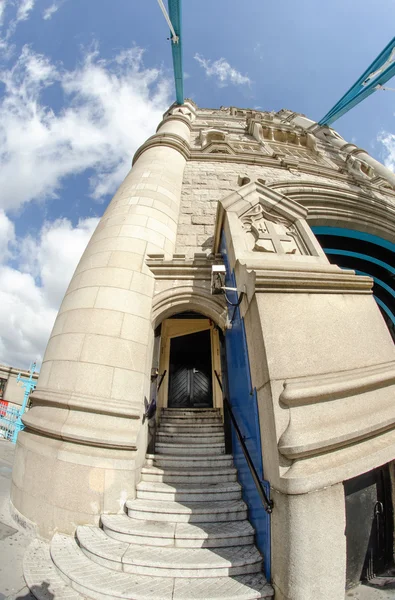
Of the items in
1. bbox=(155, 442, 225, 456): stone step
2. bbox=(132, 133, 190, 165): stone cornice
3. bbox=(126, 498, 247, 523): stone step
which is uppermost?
bbox=(132, 133, 190, 165): stone cornice

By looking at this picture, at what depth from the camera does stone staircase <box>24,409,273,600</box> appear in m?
2.03

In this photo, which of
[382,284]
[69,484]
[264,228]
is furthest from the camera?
[382,284]

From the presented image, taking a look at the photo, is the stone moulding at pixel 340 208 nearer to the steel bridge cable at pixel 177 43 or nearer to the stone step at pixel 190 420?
the stone step at pixel 190 420

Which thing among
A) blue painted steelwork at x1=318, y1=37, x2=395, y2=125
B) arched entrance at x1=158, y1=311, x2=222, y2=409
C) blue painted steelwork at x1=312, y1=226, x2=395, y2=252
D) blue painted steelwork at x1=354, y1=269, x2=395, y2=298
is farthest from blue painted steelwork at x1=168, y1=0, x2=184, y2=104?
arched entrance at x1=158, y1=311, x2=222, y2=409

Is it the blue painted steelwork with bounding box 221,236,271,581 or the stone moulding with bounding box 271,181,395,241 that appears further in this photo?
the stone moulding with bounding box 271,181,395,241

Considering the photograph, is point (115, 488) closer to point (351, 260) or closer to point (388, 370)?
point (388, 370)

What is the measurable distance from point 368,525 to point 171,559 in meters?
1.88

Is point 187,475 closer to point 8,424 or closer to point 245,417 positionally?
point 245,417

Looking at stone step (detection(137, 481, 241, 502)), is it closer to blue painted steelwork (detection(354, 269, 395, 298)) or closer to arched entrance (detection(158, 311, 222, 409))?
arched entrance (detection(158, 311, 222, 409))

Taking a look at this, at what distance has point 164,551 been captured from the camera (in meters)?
2.39

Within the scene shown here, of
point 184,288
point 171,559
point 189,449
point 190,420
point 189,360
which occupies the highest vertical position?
point 184,288

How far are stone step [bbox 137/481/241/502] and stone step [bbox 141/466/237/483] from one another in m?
0.10

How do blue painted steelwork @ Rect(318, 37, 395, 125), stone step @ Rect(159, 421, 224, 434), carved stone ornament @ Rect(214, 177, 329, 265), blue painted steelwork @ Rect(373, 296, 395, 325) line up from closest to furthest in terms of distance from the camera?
carved stone ornament @ Rect(214, 177, 329, 265) → stone step @ Rect(159, 421, 224, 434) → blue painted steelwork @ Rect(373, 296, 395, 325) → blue painted steelwork @ Rect(318, 37, 395, 125)

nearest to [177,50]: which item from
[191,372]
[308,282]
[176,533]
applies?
[191,372]
